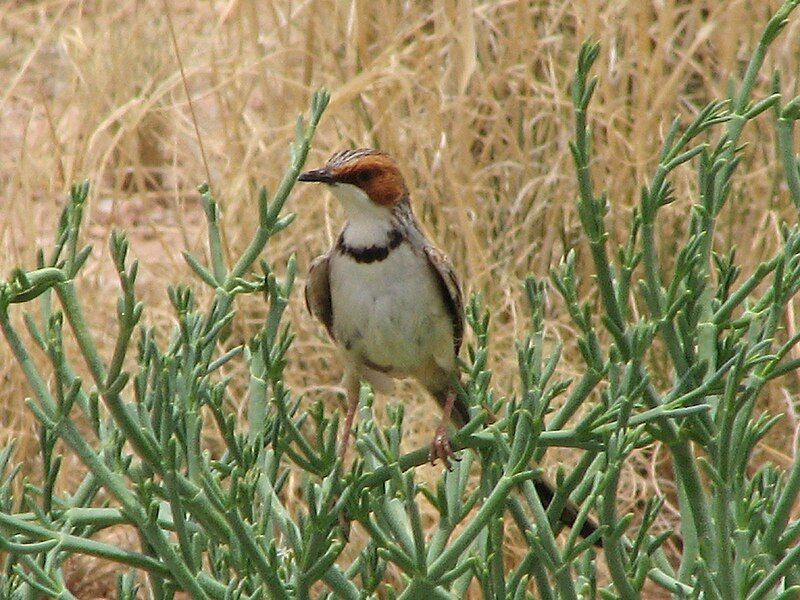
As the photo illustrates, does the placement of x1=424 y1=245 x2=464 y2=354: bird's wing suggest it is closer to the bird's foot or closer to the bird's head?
the bird's head

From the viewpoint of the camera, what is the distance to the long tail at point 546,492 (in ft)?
9.75

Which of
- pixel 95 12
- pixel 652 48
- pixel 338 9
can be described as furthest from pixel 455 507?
pixel 95 12

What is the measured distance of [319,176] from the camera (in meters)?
3.15

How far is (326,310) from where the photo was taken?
11.2 ft

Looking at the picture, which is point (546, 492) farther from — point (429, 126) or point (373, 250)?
point (429, 126)

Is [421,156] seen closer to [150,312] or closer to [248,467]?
[150,312]

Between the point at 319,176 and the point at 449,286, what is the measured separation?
42 cm

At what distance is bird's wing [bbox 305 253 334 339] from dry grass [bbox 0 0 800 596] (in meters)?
1.60

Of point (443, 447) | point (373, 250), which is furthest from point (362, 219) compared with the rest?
point (443, 447)

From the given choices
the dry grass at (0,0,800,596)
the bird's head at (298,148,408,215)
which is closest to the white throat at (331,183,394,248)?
the bird's head at (298,148,408,215)

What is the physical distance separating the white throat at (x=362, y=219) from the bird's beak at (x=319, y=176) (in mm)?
65

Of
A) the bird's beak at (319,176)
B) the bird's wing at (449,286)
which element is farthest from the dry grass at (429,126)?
the bird's beak at (319,176)

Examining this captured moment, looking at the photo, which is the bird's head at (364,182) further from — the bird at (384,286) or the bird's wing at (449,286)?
the bird's wing at (449,286)

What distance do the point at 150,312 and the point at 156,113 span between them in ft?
3.30
